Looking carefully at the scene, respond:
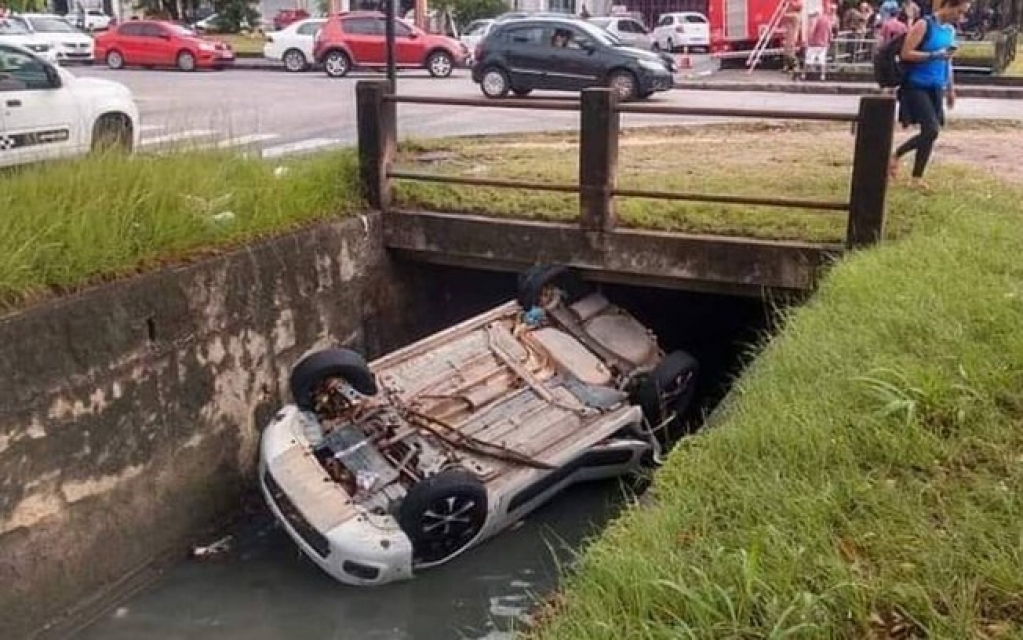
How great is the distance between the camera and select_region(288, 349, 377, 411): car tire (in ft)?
23.4

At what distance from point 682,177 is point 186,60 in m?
22.3

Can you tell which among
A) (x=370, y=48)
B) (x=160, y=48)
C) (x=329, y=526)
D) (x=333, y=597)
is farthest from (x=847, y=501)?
(x=160, y=48)

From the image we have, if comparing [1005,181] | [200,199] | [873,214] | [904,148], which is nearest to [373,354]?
[200,199]

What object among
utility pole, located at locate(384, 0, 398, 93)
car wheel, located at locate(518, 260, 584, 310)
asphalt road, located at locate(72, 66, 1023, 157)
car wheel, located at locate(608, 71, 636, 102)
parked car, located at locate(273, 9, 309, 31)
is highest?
parked car, located at locate(273, 9, 309, 31)

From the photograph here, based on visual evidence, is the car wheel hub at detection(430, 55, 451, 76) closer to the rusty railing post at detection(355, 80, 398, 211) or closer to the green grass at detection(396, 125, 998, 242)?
the green grass at detection(396, 125, 998, 242)

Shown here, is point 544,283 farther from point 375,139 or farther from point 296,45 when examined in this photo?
point 296,45

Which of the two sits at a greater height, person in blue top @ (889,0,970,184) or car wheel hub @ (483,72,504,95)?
person in blue top @ (889,0,970,184)

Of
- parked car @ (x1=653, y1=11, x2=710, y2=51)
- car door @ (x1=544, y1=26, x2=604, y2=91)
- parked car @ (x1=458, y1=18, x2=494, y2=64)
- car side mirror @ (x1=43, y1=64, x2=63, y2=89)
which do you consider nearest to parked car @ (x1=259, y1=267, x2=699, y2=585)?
car side mirror @ (x1=43, y1=64, x2=63, y2=89)

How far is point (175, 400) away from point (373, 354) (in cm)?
238

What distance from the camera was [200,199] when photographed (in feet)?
24.7

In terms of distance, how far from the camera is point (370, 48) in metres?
27.0

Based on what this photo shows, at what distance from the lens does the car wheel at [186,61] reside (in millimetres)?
28531

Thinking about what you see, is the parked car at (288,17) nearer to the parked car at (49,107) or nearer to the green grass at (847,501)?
the parked car at (49,107)

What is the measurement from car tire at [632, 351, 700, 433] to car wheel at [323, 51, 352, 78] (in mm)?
20783
